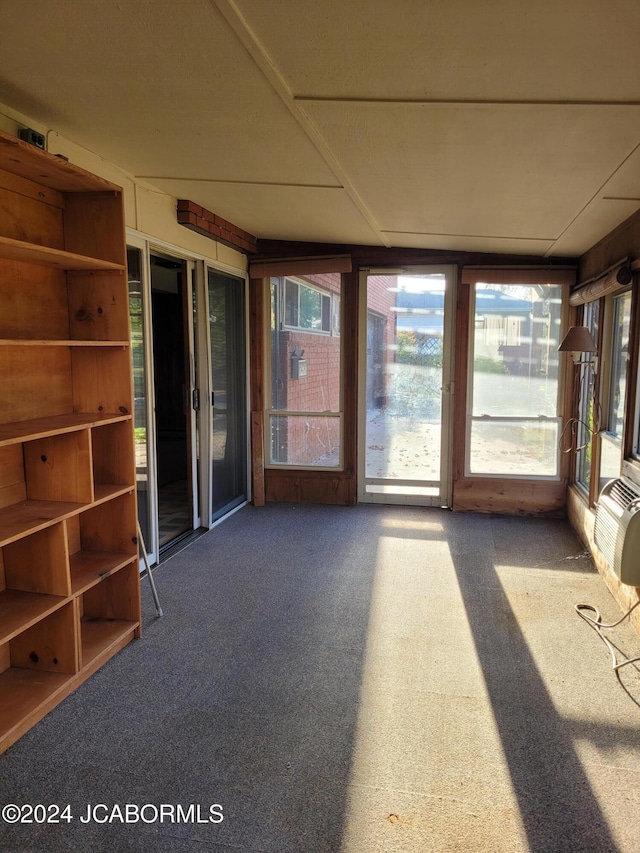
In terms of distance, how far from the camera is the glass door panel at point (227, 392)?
15.4 feet

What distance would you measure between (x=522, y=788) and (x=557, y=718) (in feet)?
1.53

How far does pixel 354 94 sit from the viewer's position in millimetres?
2006

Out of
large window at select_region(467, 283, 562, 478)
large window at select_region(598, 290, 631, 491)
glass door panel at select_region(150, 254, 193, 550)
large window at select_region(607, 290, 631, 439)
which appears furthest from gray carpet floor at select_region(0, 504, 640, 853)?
glass door panel at select_region(150, 254, 193, 550)

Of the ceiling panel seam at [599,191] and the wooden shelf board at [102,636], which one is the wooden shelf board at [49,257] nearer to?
the wooden shelf board at [102,636]

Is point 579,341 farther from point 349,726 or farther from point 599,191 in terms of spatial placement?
point 349,726

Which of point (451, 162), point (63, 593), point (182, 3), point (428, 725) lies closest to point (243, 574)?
point (63, 593)

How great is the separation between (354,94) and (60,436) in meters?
1.83

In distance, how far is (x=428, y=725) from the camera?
227cm

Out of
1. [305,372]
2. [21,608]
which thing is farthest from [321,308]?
[21,608]

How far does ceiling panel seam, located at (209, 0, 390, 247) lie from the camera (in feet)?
5.22

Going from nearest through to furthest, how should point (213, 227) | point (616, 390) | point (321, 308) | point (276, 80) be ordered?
point (276, 80) → point (616, 390) → point (213, 227) → point (321, 308)

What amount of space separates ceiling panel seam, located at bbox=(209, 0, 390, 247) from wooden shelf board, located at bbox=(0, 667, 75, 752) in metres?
2.48

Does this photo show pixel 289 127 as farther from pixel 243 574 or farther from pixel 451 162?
pixel 243 574

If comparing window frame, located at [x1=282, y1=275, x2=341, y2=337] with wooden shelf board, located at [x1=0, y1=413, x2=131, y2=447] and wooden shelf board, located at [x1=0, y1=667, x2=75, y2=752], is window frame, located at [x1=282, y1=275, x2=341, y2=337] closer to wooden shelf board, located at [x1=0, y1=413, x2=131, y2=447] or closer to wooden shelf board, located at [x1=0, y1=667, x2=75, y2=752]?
wooden shelf board, located at [x1=0, y1=413, x2=131, y2=447]
